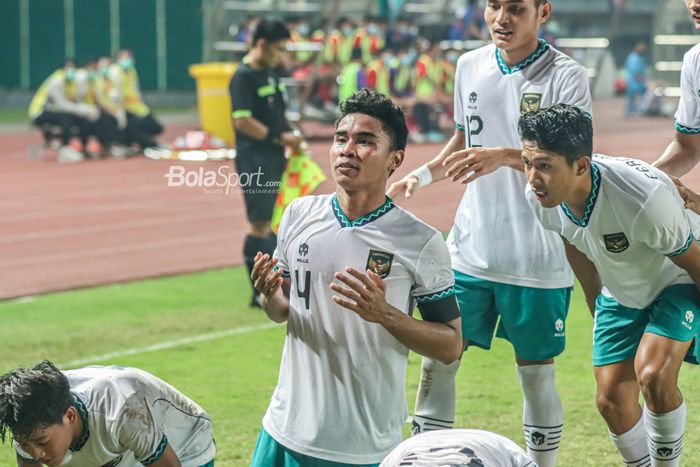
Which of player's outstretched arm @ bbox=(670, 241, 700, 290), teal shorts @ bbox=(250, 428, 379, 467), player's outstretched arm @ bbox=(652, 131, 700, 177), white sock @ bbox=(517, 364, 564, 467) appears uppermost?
player's outstretched arm @ bbox=(652, 131, 700, 177)

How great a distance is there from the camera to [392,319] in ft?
13.1

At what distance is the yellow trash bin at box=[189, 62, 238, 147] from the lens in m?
21.9

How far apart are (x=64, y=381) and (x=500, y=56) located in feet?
8.73

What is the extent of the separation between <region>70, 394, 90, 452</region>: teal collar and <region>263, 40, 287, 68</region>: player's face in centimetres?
589

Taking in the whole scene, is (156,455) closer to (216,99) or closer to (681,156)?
(681,156)

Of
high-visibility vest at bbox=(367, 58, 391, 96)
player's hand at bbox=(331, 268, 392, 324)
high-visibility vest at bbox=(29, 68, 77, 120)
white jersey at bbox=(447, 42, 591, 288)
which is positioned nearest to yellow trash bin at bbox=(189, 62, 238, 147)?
high-visibility vest at bbox=(29, 68, 77, 120)

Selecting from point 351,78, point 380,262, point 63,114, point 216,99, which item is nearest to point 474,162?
point 380,262

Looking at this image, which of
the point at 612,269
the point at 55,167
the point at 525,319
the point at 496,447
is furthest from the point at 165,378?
the point at 55,167

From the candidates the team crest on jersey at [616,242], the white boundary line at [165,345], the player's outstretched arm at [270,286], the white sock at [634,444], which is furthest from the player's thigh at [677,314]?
the white boundary line at [165,345]

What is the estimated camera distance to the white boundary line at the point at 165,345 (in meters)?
8.42

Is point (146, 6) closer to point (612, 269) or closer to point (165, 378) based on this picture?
point (165, 378)

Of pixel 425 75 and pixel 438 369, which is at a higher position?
pixel 438 369

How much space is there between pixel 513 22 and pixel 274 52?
14.7ft

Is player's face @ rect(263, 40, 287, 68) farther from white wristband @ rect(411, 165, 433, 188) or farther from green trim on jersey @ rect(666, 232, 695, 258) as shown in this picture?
green trim on jersey @ rect(666, 232, 695, 258)
